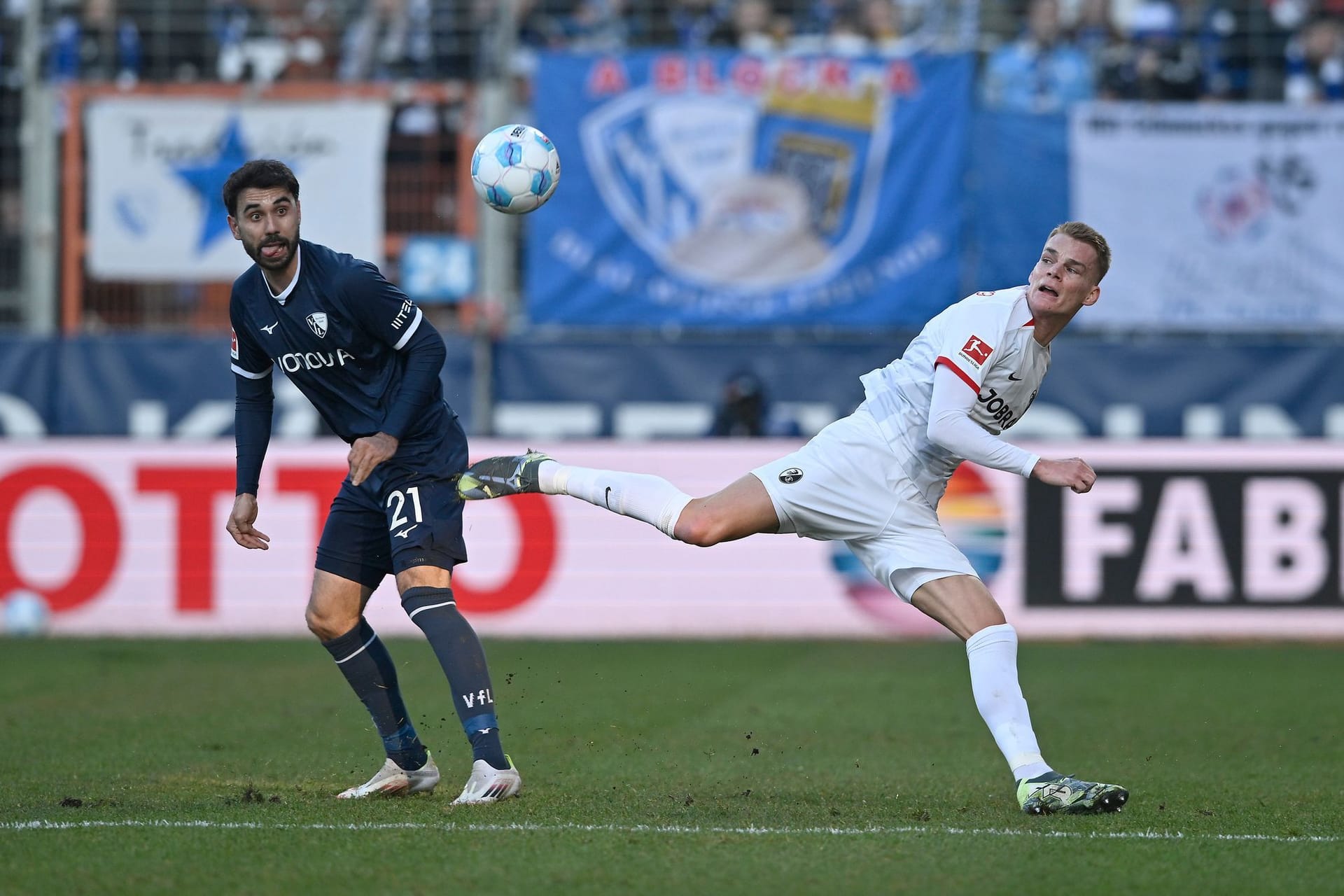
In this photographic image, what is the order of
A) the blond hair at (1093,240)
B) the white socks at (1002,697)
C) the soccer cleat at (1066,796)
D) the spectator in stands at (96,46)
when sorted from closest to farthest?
the soccer cleat at (1066,796), the white socks at (1002,697), the blond hair at (1093,240), the spectator in stands at (96,46)

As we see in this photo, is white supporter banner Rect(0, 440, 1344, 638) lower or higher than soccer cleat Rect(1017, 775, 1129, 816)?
lower

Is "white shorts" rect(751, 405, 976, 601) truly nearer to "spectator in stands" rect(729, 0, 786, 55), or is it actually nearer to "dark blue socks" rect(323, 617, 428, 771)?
"dark blue socks" rect(323, 617, 428, 771)

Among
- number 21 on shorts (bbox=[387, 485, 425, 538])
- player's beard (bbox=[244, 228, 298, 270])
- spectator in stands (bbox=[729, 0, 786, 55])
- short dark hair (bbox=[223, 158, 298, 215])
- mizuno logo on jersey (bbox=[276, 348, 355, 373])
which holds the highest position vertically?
spectator in stands (bbox=[729, 0, 786, 55])

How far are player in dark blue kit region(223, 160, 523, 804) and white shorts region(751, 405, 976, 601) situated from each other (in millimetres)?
1297

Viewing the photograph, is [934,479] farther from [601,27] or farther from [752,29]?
[601,27]

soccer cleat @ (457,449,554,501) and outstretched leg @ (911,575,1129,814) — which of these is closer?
outstretched leg @ (911,575,1129,814)

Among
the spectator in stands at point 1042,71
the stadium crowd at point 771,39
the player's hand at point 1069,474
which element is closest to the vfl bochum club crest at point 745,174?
the stadium crowd at point 771,39

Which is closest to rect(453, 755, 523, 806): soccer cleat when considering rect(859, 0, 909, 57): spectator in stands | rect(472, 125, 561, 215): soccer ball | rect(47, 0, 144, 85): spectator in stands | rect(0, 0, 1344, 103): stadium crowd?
rect(472, 125, 561, 215): soccer ball

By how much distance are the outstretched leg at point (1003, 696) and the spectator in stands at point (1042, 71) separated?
33.0 feet

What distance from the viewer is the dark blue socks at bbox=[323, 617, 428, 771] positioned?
6820 millimetres

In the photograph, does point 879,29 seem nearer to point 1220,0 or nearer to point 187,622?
point 1220,0

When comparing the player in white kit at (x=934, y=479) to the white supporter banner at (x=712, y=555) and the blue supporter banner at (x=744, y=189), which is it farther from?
the blue supporter banner at (x=744, y=189)

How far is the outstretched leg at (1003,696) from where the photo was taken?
247 inches

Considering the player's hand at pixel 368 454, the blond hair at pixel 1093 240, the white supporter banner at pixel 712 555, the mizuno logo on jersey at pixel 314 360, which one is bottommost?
the white supporter banner at pixel 712 555
